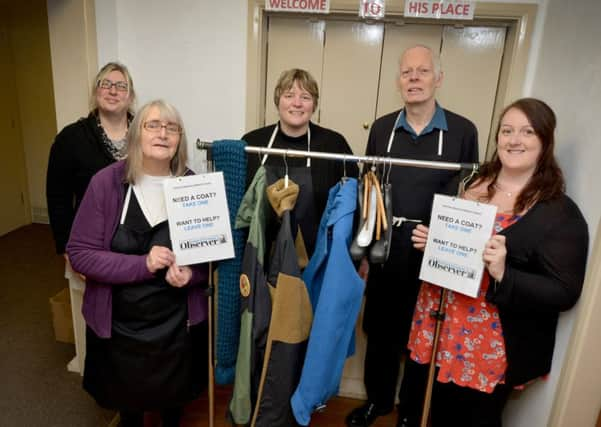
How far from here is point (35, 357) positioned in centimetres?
237

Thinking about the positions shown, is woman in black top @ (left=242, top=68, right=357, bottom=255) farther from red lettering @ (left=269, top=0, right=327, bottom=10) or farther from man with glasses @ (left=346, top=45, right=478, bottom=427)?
red lettering @ (left=269, top=0, right=327, bottom=10)

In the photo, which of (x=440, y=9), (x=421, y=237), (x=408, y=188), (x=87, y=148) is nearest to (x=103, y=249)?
(x=87, y=148)

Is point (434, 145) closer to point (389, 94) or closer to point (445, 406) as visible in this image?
point (389, 94)

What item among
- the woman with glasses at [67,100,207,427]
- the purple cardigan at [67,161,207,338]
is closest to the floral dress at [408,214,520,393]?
the woman with glasses at [67,100,207,427]

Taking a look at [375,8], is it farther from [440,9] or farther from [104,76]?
[104,76]

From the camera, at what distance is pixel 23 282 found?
3217 millimetres

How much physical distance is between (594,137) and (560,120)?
0.96 feet

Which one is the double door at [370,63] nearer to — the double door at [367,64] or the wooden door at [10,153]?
the double door at [367,64]

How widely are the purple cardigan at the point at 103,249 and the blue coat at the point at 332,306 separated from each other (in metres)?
0.59

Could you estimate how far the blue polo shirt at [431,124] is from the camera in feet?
5.53

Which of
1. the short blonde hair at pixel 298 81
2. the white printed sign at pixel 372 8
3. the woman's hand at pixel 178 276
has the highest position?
the white printed sign at pixel 372 8

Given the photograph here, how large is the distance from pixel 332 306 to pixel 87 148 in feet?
4.27

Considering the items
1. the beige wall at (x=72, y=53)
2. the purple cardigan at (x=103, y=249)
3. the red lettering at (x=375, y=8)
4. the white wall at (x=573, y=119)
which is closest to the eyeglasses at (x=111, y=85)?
the beige wall at (x=72, y=53)

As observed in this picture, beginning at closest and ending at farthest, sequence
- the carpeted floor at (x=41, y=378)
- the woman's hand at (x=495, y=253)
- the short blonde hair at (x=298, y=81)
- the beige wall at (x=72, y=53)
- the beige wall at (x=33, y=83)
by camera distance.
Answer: the woman's hand at (x=495, y=253) < the short blonde hair at (x=298, y=81) < the carpeted floor at (x=41, y=378) < the beige wall at (x=72, y=53) < the beige wall at (x=33, y=83)
